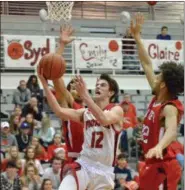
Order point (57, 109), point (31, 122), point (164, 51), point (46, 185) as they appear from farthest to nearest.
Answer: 1. point (164, 51)
2. point (31, 122)
3. point (46, 185)
4. point (57, 109)

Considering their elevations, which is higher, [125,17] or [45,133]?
[125,17]

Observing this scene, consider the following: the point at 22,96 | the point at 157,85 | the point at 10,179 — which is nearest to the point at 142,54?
the point at 157,85

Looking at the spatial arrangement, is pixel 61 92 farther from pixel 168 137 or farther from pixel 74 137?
pixel 168 137

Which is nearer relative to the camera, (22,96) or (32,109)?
(32,109)

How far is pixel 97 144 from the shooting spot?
22.4 ft

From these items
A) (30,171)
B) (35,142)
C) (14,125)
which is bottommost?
(30,171)

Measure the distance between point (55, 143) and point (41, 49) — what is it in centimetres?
456

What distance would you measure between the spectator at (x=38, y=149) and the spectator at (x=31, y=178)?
963mm

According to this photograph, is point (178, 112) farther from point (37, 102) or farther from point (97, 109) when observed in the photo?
point (37, 102)

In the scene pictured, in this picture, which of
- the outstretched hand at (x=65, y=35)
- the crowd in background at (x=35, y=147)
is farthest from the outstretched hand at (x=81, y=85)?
the crowd in background at (x=35, y=147)

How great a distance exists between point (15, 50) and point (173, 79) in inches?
430

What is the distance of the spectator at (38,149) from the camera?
509 inches

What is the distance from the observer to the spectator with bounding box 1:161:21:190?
36.6 feet

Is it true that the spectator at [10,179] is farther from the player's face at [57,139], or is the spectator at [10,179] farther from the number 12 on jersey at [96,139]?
the number 12 on jersey at [96,139]
